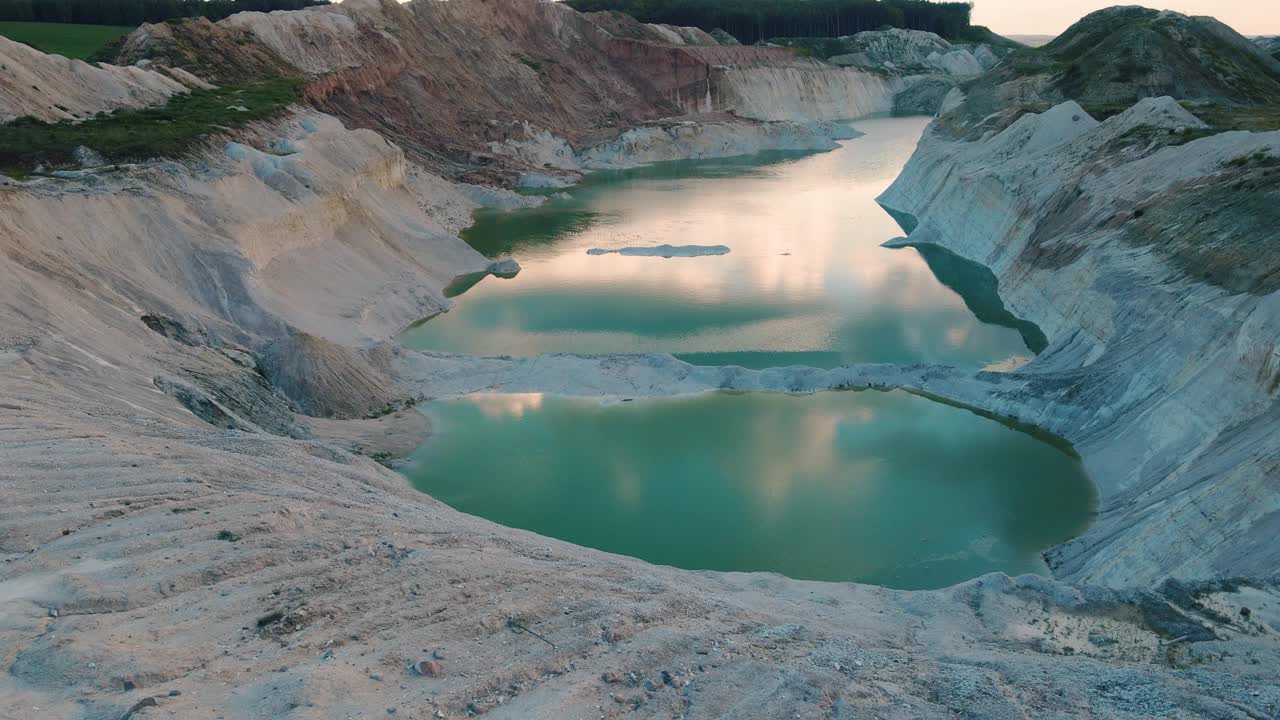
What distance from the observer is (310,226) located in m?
25.5

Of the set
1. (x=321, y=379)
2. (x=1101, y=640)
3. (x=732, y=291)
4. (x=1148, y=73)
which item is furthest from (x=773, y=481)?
(x=1148, y=73)

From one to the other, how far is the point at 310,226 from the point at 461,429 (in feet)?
33.4

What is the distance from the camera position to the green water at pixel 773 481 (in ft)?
44.7

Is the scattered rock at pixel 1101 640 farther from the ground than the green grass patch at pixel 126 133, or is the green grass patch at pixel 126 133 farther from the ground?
the green grass patch at pixel 126 133

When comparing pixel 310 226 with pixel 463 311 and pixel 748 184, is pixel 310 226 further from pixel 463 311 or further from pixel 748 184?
pixel 748 184

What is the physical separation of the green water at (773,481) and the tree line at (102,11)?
197 ft

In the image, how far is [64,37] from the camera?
177ft

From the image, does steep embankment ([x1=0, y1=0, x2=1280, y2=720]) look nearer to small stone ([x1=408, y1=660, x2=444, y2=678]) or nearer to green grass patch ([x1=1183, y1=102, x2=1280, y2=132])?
small stone ([x1=408, y1=660, x2=444, y2=678])

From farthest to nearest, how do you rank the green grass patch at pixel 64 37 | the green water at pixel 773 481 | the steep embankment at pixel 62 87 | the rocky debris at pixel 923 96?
1. the rocky debris at pixel 923 96
2. the green grass patch at pixel 64 37
3. the steep embankment at pixel 62 87
4. the green water at pixel 773 481

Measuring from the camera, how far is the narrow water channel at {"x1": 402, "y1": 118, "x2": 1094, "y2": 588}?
1397cm

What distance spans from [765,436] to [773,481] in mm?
2071

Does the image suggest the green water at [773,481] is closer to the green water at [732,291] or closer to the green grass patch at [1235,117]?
the green water at [732,291]

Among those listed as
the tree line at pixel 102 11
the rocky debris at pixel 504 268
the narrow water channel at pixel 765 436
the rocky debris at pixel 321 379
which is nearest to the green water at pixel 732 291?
the narrow water channel at pixel 765 436

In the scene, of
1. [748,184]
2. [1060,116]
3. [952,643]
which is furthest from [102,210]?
[748,184]
